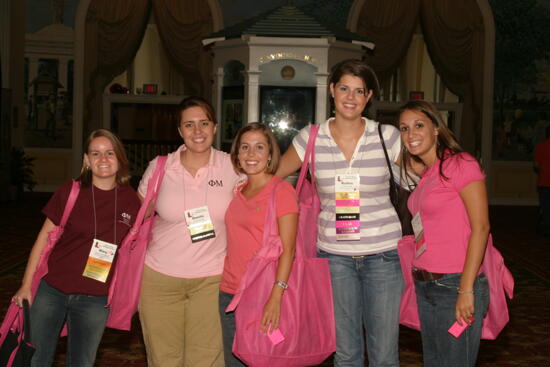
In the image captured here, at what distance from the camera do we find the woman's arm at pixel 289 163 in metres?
3.14

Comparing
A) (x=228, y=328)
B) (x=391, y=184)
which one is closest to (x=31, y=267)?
(x=228, y=328)

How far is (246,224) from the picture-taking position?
2.97 metres

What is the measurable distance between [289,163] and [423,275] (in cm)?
77

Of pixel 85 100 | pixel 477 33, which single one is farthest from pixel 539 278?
pixel 85 100

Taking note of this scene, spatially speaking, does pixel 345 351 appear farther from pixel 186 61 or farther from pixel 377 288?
pixel 186 61

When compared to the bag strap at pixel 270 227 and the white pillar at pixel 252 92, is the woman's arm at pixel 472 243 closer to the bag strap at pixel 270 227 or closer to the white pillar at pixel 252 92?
the bag strap at pixel 270 227

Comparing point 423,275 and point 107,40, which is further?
point 107,40

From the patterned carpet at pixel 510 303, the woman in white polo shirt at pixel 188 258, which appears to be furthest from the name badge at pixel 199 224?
the patterned carpet at pixel 510 303

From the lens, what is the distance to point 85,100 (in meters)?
15.4

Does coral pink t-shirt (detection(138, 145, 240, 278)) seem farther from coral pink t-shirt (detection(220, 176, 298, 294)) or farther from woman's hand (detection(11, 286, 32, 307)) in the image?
woman's hand (detection(11, 286, 32, 307))

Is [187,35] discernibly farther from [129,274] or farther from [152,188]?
[129,274]

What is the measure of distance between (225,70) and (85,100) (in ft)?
15.9

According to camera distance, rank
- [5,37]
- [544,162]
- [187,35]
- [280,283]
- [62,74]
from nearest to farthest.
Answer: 1. [280,283]
2. [544,162]
3. [5,37]
4. [187,35]
5. [62,74]

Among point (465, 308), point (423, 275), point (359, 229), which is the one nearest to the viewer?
point (465, 308)
